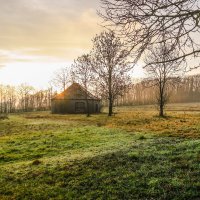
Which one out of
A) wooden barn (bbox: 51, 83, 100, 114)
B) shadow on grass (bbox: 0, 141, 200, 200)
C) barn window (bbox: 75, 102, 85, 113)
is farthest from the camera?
barn window (bbox: 75, 102, 85, 113)

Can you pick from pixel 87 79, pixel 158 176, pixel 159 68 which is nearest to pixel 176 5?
pixel 158 176

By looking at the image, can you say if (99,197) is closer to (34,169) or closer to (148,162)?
(148,162)

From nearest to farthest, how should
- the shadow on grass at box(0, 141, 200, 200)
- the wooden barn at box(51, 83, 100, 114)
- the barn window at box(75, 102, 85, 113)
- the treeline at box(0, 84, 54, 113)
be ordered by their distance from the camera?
1. the shadow on grass at box(0, 141, 200, 200)
2. the wooden barn at box(51, 83, 100, 114)
3. the barn window at box(75, 102, 85, 113)
4. the treeline at box(0, 84, 54, 113)

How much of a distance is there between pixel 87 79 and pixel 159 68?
16.9 metres

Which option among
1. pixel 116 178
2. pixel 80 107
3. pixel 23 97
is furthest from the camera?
pixel 23 97

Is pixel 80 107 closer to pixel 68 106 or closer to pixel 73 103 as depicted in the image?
pixel 73 103

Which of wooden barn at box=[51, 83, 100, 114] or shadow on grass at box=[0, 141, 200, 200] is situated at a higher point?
wooden barn at box=[51, 83, 100, 114]

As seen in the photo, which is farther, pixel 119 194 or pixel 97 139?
pixel 97 139

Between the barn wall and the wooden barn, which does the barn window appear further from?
the barn wall

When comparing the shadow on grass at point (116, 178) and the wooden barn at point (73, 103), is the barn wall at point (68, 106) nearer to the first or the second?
the wooden barn at point (73, 103)

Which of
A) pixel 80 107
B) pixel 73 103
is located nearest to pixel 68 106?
pixel 73 103

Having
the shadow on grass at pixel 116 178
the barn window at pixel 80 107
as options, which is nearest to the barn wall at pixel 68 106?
the barn window at pixel 80 107

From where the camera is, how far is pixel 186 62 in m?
8.59

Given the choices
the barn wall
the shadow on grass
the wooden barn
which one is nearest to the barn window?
the wooden barn
